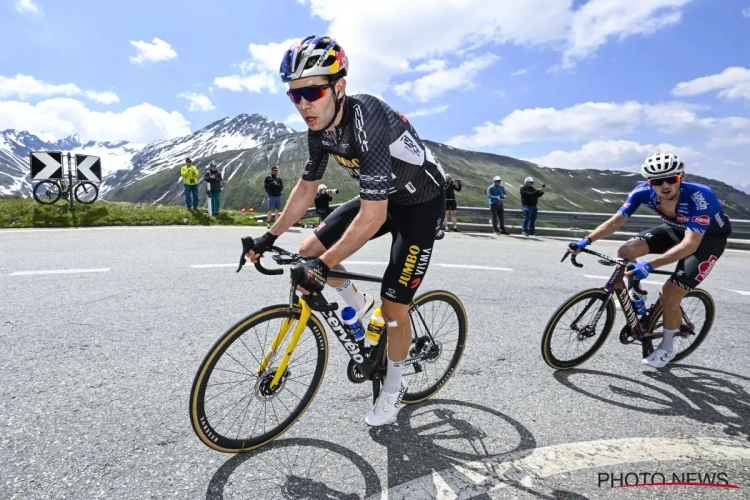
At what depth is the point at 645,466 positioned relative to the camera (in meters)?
2.70

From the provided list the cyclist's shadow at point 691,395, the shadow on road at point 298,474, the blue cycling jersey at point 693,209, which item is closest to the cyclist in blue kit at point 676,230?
the blue cycling jersey at point 693,209

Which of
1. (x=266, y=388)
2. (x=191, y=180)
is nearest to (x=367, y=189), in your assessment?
(x=266, y=388)

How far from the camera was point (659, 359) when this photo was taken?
13.8ft

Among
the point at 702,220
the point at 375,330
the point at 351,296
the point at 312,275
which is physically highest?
the point at 702,220

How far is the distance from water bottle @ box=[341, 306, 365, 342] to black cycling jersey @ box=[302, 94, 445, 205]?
797mm

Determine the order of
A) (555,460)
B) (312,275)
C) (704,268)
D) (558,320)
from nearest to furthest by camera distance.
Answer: (312,275) < (555,460) < (558,320) < (704,268)

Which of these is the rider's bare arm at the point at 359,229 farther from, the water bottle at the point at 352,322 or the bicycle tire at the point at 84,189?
the bicycle tire at the point at 84,189

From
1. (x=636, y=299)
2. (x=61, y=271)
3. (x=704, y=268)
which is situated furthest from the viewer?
(x=61, y=271)

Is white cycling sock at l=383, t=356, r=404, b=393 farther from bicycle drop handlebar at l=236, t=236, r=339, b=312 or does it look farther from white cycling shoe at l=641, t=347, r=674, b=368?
white cycling shoe at l=641, t=347, r=674, b=368

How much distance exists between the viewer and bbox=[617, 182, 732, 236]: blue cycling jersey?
407cm

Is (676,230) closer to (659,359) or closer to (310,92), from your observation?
(659,359)

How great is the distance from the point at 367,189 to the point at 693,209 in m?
3.30

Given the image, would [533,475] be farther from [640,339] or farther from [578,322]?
[640,339]

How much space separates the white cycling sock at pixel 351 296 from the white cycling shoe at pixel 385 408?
0.63m
